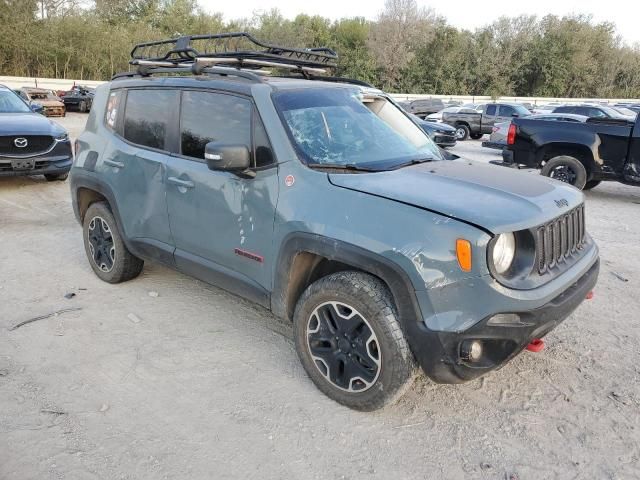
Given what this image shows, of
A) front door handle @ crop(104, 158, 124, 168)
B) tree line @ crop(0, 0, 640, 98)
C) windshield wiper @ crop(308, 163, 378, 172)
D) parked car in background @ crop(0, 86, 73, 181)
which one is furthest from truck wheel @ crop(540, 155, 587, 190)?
tree line @ crop(0, 0, 640, 98)

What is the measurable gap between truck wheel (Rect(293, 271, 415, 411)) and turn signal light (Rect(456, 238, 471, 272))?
45cm

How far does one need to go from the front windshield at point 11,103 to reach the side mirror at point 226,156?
25.3 feet

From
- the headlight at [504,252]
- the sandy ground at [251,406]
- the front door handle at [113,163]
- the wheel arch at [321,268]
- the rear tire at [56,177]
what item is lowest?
the sandy ground at [251,406]

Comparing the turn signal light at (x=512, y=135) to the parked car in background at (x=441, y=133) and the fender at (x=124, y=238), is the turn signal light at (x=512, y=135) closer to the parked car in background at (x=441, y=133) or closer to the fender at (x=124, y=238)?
the parked car in background at (x=441, y=133)

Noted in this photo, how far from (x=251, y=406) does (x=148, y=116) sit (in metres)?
2.46

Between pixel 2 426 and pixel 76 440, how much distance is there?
462 millimetres

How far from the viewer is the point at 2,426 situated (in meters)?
2.92

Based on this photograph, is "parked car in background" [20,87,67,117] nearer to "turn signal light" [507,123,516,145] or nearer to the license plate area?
the license plate area

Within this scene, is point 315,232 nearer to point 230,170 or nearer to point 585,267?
point 230,170

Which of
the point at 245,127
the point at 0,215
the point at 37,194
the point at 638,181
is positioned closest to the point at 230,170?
the point at 245,127

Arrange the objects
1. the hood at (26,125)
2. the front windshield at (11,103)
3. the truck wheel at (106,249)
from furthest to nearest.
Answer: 1. the front windshield at (11,103)
2. the hood at (26,125)
3. the truck wheel at (106,249)

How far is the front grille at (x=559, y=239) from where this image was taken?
9.45ft

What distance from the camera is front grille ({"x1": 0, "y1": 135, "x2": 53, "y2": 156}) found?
8.02 m

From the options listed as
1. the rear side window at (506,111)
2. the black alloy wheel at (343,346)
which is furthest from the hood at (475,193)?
the rear side window at (506,111)
